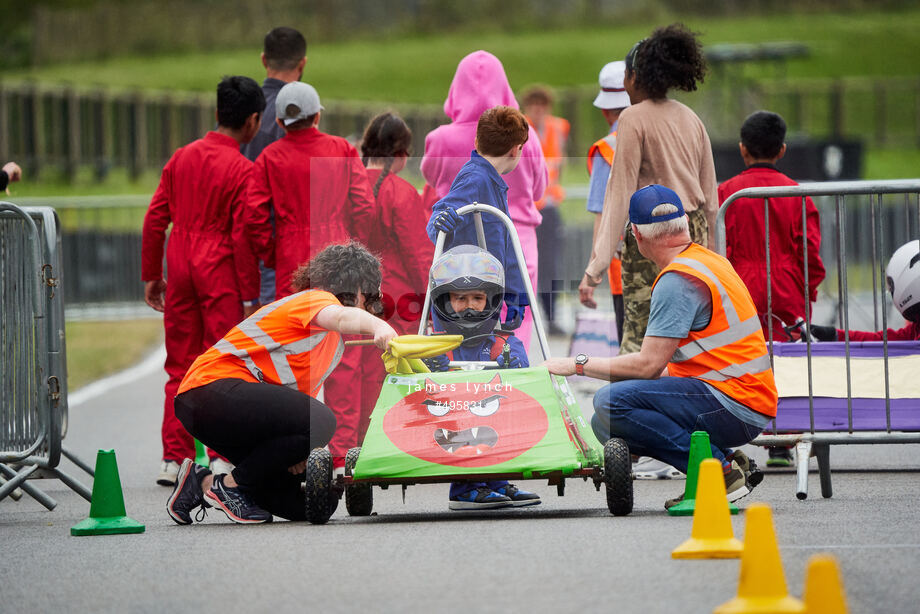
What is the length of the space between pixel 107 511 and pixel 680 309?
257 cm

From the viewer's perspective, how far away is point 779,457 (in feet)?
29.9

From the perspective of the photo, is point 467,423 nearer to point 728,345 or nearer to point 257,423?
point 257,423

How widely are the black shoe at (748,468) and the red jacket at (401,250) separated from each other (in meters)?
2.34

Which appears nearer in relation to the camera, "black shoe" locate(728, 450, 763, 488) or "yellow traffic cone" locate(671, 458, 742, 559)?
"yellow traffic cone" locate(671, 458, 742, 559)

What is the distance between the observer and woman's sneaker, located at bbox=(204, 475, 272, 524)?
717 centimetres

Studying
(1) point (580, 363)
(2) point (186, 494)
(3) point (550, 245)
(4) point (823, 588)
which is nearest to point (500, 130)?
(1) point (580, 363)

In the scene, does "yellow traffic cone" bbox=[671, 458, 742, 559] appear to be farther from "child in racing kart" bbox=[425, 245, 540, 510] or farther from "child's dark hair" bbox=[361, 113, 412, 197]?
"child's dark hair" bbox=[361, 113, 412, 197]

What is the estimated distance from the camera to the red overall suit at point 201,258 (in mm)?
8727

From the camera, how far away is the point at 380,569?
5.64 meters

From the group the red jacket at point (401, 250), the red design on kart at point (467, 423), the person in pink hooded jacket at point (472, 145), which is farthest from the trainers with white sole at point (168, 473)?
the red design on kart at point (467, 423)

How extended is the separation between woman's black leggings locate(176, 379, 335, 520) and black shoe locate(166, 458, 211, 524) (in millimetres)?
146

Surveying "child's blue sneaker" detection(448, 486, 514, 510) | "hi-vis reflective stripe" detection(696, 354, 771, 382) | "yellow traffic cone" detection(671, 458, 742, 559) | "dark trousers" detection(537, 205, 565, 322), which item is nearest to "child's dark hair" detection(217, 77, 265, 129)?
"child's blue sneaker" detection(448, 486, 514, 510)

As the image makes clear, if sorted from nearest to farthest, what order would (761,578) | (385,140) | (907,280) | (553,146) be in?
(761,578), (907,280), (385,140), (553,146)

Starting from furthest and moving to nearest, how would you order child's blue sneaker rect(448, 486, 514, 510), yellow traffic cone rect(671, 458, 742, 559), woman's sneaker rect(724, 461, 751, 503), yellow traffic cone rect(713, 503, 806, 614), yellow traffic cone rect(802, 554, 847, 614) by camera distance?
child's blue sneaker rect(448, 486, 514, 510)
woman's sneaker rect(724, 461, 751, 503)
yellow traffic cone rect(671, 458, 742, 559)
yellow traffic cone rect(713, 503, 806, 614)
yellow traffic cone rect(802, 554, 847, 614)
